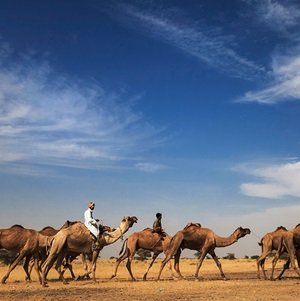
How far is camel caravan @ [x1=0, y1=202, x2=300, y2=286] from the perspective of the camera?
17.9 metres

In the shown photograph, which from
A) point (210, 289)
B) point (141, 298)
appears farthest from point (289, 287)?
point (141, 298)

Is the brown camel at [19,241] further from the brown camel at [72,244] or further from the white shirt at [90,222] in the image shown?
the white shirt at [90,222]

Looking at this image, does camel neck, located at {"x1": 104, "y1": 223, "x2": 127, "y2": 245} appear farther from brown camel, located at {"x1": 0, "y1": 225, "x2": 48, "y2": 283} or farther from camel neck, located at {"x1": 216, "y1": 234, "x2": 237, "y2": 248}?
camel neck, located at {"x1": 216, "y1": 234, "x2": 237, "y2": 248}

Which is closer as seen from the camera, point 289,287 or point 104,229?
point 289,287

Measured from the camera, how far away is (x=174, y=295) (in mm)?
13953

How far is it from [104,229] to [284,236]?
308 inches

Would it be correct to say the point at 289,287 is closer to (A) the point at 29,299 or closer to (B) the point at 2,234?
(A) the point at 29,299

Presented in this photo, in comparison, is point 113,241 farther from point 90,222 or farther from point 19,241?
point 19,241

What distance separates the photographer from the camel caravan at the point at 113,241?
58.6 ft

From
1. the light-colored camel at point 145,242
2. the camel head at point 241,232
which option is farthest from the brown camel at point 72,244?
the camel head at point 241,232

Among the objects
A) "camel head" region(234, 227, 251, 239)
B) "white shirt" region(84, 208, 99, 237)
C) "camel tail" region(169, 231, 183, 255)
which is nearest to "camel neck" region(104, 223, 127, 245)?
"white shirt" region(84, 208, 99, 237)

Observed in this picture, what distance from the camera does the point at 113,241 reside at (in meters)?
19.5

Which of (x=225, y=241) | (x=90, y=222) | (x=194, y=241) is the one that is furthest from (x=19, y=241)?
(x=225, y=241)

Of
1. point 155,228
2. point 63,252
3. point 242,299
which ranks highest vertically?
point 155,228
